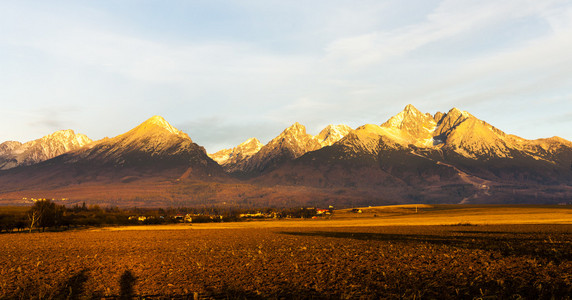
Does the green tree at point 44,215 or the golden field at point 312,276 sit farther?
the green tree at point 44,215

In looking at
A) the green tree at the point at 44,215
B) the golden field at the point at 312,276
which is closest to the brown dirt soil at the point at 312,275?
the golden field at the point at 312,276

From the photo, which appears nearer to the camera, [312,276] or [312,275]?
[312,276]

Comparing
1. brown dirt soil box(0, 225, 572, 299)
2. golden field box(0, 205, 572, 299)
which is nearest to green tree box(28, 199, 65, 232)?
brown dirt soil box(0, 225, 572, 299)

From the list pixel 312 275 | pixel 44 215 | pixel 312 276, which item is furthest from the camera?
pixel 44 215

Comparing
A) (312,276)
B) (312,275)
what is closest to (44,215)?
(312,275)

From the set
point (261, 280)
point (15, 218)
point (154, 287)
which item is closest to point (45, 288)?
point (154, 287)

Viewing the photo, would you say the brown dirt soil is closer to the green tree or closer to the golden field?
the golden field

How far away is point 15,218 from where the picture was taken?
151m

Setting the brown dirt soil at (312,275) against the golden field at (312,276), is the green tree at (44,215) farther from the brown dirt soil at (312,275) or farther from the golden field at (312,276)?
the golden field at (312,276)

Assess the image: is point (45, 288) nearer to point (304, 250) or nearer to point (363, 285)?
point (363, 285)

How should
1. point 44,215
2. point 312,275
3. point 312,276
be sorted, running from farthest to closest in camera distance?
point 44,215, point 312,275, point 312,276

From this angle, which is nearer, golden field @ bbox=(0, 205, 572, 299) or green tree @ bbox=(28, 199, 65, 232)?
golden field @ bbox=(0, 205, 572, 299)

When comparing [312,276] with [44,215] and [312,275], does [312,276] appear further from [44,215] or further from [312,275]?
[44,215]

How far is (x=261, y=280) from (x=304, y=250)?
18492mm
